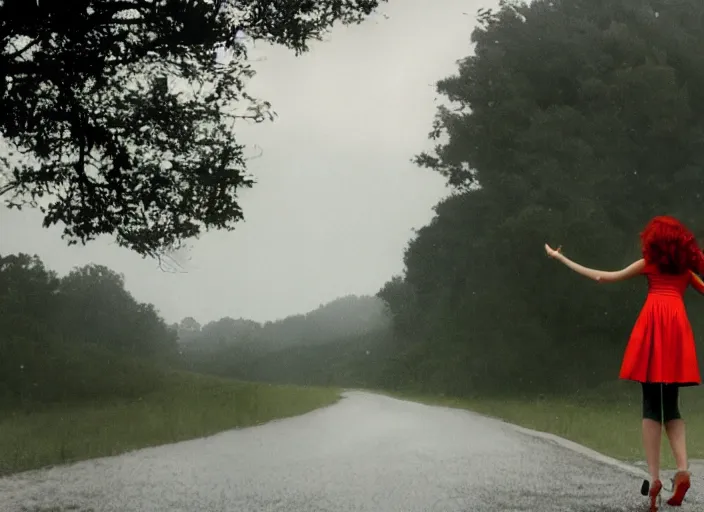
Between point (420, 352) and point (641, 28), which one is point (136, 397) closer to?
point (420, 352)

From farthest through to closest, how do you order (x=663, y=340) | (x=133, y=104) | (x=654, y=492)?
(x=133, y=104) → (x=663, y=340) → (x=654, y=492)

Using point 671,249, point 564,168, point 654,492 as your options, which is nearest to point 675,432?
point 654,492

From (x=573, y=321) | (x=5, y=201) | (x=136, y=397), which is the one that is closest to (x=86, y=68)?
(x=5, y=201)

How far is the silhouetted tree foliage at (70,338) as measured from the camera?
23562mm

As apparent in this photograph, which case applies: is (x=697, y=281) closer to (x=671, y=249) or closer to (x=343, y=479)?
(x=671, y=249)

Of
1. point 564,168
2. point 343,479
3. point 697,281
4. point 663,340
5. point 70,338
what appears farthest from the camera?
point 70,338

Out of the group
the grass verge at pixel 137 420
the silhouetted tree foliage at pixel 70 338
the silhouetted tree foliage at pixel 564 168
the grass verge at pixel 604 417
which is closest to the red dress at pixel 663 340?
the grass verge at pixel 604 417

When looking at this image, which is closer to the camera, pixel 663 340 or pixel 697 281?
pixel 663 340

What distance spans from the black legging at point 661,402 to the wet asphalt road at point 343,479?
715 millimetres

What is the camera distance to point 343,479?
7441 millimetres

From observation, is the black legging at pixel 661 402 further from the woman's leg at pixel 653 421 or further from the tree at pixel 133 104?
the tree at pixel 133 104

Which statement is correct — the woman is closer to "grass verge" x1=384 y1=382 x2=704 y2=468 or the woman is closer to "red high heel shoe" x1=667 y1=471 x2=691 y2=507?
"red high heel shoe" x1=667 y1=471 x2=691 y2=507

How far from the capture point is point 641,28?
2555 centimetres

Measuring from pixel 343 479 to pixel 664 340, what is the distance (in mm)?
3424
